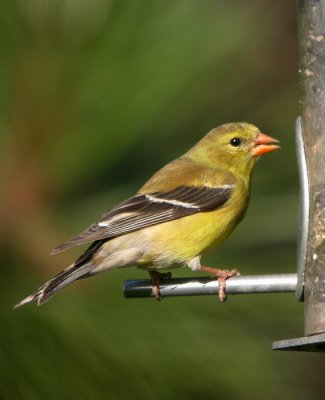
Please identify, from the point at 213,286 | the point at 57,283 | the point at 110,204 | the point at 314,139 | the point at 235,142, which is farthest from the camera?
the point at 235,142

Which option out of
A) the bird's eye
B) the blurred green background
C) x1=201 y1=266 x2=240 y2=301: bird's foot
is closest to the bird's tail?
the blurred green background

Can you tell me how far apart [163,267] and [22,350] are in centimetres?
102

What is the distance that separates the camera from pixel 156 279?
4801 mm

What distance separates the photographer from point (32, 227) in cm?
468

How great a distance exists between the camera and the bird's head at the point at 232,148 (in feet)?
18.5

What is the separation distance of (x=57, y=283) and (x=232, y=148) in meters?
1.76

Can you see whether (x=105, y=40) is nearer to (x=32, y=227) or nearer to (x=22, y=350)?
(x=32, y=227)

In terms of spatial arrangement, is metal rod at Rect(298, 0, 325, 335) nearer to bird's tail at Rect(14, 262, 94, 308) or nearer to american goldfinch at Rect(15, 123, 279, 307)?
american goldfinch at Rect(15, 123, 279, 307)

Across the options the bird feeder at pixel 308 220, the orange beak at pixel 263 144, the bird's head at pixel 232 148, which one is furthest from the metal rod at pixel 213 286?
the bird's head at pixel 232 148

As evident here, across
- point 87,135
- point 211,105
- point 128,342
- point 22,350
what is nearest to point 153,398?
point 128,342

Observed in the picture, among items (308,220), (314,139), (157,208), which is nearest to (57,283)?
(157,208)

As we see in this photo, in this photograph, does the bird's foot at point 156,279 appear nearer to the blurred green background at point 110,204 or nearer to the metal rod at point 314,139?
the blurred green background at point 110,204

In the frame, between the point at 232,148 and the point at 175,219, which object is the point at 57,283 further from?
the point at 232,148

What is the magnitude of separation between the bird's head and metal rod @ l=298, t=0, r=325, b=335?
0.74 metres
